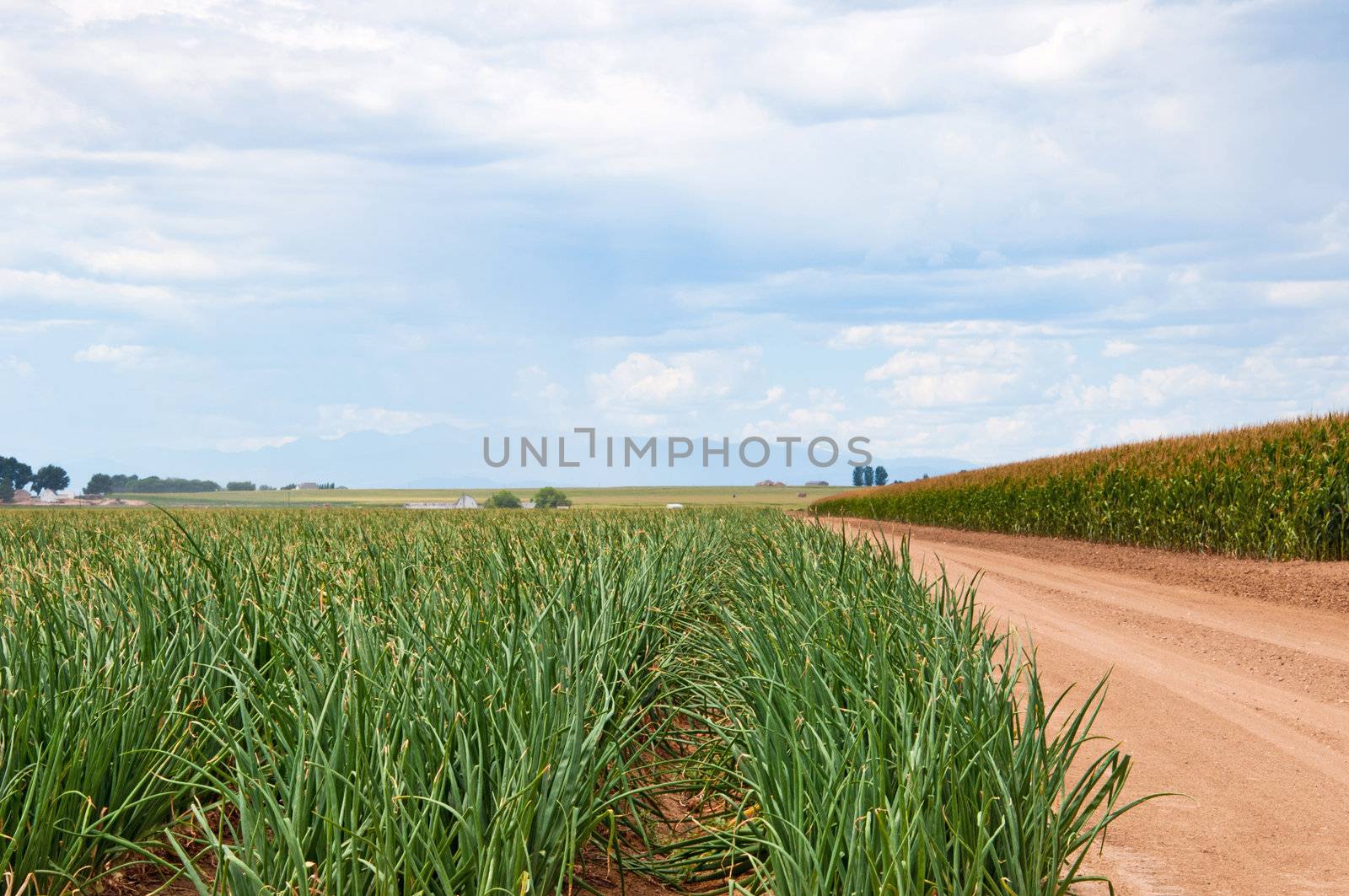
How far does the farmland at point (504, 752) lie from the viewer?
2.41m

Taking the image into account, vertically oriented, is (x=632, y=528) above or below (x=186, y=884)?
above

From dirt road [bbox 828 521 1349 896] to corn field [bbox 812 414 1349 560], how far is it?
1.14 metres

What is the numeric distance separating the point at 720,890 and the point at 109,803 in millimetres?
1931

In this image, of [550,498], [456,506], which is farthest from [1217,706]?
[550,498]

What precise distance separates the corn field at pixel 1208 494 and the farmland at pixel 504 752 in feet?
21.4

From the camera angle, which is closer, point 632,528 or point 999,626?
point 999,626

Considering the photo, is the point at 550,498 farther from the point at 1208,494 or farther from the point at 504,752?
the point at 504,752

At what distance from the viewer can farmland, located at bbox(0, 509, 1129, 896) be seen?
241 cm

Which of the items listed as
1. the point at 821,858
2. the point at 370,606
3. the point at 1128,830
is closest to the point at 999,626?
the point at 1128,830

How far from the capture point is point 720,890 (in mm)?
2967

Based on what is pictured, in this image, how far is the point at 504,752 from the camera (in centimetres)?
275

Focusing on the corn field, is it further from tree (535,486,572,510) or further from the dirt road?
tree (535,486,572,510)

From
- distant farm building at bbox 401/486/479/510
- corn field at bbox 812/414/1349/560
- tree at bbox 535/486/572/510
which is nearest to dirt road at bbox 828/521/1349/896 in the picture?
corn field at bbox 812/414/1349/560

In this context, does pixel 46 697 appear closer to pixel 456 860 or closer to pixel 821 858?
pixel 456 860
